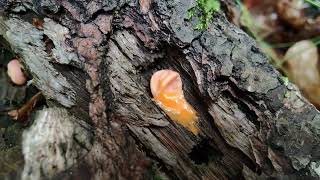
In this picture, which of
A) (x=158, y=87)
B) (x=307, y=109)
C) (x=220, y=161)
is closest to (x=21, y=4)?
(x=158, y=87)

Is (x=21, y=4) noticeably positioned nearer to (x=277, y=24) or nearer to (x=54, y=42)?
(x=54, y=42)

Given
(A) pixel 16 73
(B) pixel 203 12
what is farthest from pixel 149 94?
(A) pixel 16 73

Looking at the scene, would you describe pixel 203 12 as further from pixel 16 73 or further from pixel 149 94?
pixel 16 73

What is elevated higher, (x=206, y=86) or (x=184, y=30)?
(x=184, y=30)

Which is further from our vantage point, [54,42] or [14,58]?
[14,58]

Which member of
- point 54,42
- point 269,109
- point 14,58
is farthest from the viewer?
point 14,58

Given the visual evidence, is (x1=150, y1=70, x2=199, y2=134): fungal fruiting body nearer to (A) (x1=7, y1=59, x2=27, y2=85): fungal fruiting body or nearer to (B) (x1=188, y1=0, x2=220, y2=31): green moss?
(B) (x1=188, y1=0, x2=220, y2=31): green moss
